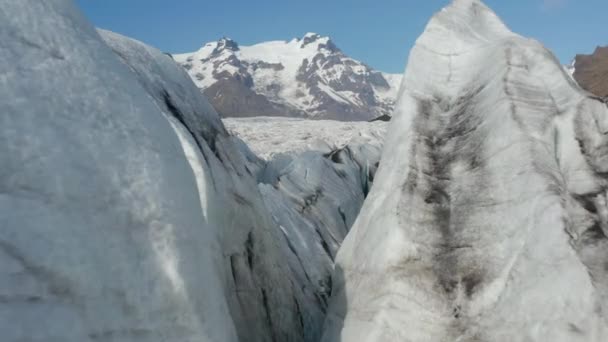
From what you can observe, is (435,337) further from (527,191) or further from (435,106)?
(435,106)

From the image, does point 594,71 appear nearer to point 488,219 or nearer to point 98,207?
point 488,219

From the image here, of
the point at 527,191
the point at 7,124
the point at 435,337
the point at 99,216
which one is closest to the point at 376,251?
the point at 435,337

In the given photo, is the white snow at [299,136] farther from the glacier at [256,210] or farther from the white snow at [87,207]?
the white snow at [87,207]

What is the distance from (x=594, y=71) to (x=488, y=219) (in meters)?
99.6

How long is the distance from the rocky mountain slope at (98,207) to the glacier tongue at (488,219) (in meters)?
1.38

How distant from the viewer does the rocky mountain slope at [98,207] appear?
326 centimetres

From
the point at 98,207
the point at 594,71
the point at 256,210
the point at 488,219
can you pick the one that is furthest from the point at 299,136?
the point at 594,71

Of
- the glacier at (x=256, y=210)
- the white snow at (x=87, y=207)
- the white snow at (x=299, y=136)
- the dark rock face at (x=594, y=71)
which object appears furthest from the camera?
the dark rock face at (x=594, y=71)

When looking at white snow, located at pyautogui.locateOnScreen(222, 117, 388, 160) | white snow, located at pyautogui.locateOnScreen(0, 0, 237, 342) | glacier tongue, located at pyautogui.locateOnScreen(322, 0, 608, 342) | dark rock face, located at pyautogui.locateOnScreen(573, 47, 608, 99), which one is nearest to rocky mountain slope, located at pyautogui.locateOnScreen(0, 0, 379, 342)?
white snow, located at pyautogui.locateOnScreen(0, 0, 237, 342)

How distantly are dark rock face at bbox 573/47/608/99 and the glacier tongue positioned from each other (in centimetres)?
7427

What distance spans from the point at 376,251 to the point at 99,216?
8.76 ft

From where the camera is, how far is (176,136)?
492 centimetres

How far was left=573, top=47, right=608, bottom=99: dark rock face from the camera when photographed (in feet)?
259

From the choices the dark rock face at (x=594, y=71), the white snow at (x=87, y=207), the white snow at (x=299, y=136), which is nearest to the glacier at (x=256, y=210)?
the white snow at (x=87, y=207)
